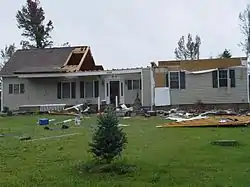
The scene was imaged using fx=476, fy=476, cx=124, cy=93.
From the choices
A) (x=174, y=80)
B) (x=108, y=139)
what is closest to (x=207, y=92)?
(x=174, y=80)

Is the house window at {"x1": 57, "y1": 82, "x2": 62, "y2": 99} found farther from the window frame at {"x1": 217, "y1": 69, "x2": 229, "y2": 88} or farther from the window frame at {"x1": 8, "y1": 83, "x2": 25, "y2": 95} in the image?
the window frame at {"x1": 217, "y1": 69, "x2": 229, "y2": 88}

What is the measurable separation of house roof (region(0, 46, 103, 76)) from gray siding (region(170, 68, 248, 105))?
8351mm

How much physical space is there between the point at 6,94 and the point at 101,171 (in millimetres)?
28882

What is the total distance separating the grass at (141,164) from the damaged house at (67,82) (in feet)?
62.5

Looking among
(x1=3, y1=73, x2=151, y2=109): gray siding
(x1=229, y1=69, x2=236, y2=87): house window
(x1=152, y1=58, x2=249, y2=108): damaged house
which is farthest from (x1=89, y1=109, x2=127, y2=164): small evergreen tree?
(x1=3, y1=73, x2=151, y2=109): gray siding

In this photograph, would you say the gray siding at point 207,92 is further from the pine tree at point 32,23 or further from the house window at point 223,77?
the pine tree at point 32,23

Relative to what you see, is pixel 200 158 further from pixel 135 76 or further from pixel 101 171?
pixel 135 76

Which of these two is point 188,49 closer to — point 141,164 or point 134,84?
point 134,84

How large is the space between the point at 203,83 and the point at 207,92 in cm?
64

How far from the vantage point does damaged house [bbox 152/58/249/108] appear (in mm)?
29703

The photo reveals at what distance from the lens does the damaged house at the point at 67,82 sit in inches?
1276

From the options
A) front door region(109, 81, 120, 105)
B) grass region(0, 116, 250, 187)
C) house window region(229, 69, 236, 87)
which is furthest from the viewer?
front door region(109, 81, 120, 105)

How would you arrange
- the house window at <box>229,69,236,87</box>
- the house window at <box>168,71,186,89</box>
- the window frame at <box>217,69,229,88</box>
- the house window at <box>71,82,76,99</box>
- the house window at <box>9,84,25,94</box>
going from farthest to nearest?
1. the house window at <box>9,84,25,94</box>
2. the house window at <box>71,82,76,99</box>
3. the house window at <box>168,71,186,89</box>
4. the window frame at <box>217,69,229,88</box>
5. the house window at <box>229,69,236,87</box>

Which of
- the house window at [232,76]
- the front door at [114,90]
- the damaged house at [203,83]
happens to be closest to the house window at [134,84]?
the front door at [114,90]
